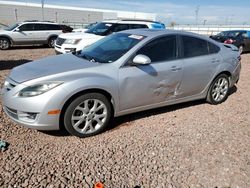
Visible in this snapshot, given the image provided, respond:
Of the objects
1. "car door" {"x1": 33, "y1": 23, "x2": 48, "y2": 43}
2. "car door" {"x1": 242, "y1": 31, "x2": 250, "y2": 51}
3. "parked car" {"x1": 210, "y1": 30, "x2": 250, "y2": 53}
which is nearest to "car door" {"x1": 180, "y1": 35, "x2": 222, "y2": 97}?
"parked car" {"x1": 210, "y1": 30, "x2": 250, "y2": 53}

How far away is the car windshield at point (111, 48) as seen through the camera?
4410mm

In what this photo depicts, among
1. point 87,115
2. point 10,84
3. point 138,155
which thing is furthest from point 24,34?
point 138,155

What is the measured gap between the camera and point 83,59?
14.9 ft

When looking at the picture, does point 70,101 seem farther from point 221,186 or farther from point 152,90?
point 221,186

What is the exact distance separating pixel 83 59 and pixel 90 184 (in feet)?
7.37

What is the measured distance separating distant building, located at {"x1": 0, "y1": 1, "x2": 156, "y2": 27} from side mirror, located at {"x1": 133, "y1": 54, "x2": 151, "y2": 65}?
4750cm

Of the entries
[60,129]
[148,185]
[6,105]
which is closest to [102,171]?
[148,185]

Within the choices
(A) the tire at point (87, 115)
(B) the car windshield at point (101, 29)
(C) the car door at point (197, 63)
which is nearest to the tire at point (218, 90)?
(C) the car door at point (197, 63)

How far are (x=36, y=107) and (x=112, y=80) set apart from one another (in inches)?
46.3

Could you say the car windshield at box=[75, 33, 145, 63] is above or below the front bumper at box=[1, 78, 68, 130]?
above

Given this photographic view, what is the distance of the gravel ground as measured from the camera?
10.2ft

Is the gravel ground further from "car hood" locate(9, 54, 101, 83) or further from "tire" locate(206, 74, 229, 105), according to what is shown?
"car hood" locate(9, 54, 101, 83)

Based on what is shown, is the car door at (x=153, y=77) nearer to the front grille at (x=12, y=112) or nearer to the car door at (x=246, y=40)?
the front grille at (x=12, y=112)

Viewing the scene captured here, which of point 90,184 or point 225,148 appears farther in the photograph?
point 225,148
